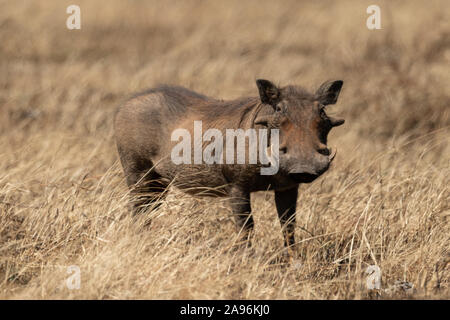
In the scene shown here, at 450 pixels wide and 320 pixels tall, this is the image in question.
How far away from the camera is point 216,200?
14.8 ft

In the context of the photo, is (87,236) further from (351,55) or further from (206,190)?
(351,55)

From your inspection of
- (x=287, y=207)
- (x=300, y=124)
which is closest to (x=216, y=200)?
(x=287, y=207)

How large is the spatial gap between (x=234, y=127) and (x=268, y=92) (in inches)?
17.8

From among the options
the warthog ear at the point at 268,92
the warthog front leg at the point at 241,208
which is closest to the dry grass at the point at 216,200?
the warthog front leg at the point at 241,208

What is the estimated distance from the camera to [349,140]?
26.1 ft

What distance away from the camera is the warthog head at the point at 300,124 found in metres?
3.73

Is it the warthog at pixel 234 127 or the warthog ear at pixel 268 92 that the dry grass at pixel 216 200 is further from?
the warthog ear at pixel 268 92

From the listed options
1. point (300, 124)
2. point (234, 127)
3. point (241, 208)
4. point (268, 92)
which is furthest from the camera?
point (234, 127)

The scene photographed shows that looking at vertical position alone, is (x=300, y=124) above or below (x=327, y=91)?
below

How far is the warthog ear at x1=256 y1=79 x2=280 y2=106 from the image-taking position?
160 inches

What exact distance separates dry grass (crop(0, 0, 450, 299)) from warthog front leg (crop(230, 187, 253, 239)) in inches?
6.1

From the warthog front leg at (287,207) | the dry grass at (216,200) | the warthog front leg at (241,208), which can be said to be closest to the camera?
the dry grass at (216,200)

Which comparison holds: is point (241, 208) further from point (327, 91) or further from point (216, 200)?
point (327, 91)

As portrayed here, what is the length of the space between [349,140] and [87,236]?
14.2 feet
